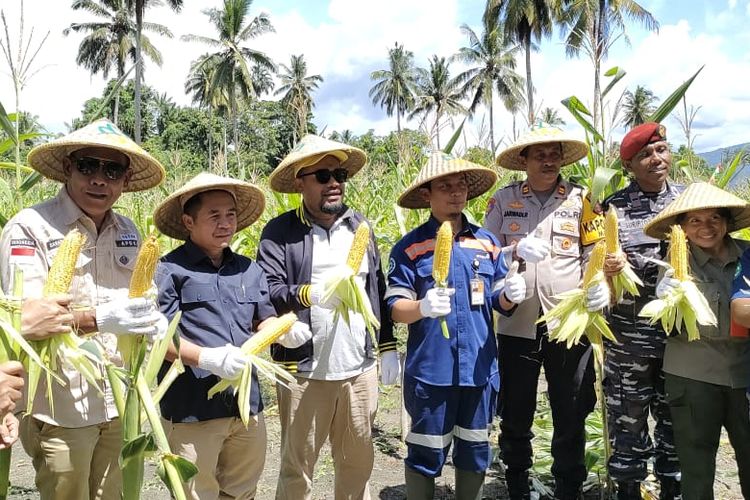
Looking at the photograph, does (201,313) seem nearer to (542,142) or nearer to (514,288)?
(514,288)

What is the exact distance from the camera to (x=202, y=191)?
2.54 metres

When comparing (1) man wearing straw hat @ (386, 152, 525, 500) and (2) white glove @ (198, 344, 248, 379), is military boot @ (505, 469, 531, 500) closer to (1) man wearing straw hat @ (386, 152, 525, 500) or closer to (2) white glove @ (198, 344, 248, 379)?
(1) man wearing straw hat @ (386, 152, 525, 500)

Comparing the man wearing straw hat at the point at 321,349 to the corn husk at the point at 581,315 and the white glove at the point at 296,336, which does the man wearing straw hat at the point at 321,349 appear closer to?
the white glove at the point at 296,336

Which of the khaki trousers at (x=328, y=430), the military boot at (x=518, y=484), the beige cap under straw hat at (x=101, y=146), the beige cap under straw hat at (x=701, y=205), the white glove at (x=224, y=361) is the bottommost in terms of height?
the military boot at (x=518, y=484)

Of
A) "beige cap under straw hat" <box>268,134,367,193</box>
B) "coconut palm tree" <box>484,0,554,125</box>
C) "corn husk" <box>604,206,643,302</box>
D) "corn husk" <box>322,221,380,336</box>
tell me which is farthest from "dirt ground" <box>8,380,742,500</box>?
"coconut palm tree" <box>484,0,554,125</box>

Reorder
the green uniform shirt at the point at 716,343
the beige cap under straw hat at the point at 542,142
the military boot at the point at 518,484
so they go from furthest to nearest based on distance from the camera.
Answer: the military boot at the point at 518,484
the beige cap under straw hat at the point at 542,142
the green uniform shirt at the point at 716,343

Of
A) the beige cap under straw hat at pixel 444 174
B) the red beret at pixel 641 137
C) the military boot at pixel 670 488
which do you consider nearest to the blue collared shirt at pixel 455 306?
the beige cap under straw hat at pixel 444 174

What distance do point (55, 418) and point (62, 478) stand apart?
24cm

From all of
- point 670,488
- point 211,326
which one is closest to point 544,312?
point 670,488

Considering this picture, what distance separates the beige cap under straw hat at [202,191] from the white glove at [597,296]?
1669mm

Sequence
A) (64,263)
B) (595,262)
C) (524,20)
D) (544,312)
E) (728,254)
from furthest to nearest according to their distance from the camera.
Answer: (524,20)
(544,312)
(728,254)
(595,262)
(64,263)

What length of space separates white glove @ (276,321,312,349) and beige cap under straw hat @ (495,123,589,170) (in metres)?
1.58

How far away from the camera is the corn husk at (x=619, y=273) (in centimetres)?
269

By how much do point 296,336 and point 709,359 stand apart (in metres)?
1.95
